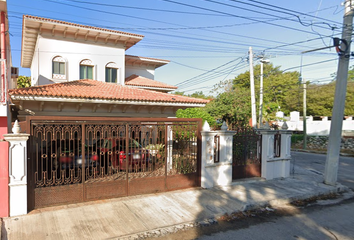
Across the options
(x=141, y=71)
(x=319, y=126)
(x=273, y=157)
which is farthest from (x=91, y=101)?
(x=319, y=126)

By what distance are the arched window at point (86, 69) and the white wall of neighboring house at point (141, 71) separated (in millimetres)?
3379

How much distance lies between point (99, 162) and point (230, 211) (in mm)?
3423

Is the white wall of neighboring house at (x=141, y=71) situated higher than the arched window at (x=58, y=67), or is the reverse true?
the white wall of neighboring house at (x=141, y=71)

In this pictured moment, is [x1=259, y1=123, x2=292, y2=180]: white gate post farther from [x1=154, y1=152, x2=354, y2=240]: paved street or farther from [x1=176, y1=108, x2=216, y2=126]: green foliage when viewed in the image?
[x1=176, y1=108, x2=216, y2=126]: green foliage

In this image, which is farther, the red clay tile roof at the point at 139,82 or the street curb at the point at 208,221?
the red clay tile roof at the point at 139,82

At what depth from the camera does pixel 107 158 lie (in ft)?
19.8

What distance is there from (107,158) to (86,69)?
896 cm

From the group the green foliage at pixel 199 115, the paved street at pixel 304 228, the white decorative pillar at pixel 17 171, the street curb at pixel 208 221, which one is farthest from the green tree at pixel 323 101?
the white decorative pillar at pixel 17 171

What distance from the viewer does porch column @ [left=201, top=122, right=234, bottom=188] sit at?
7207 mm

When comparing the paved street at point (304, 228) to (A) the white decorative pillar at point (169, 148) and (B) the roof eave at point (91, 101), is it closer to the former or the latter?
(A) the white decorative pillar at point (169, 148)

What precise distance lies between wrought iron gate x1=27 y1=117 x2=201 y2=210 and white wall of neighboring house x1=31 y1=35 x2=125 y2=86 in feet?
→ 24.8

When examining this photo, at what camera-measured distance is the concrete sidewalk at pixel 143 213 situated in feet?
14.6

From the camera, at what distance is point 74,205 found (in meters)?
5.52

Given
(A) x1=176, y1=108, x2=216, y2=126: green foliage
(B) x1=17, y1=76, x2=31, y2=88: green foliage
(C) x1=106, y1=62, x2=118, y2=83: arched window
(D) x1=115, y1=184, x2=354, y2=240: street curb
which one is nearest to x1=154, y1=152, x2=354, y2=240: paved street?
(D) x1=115, y1=184, x2=354, y2=240: street curb
